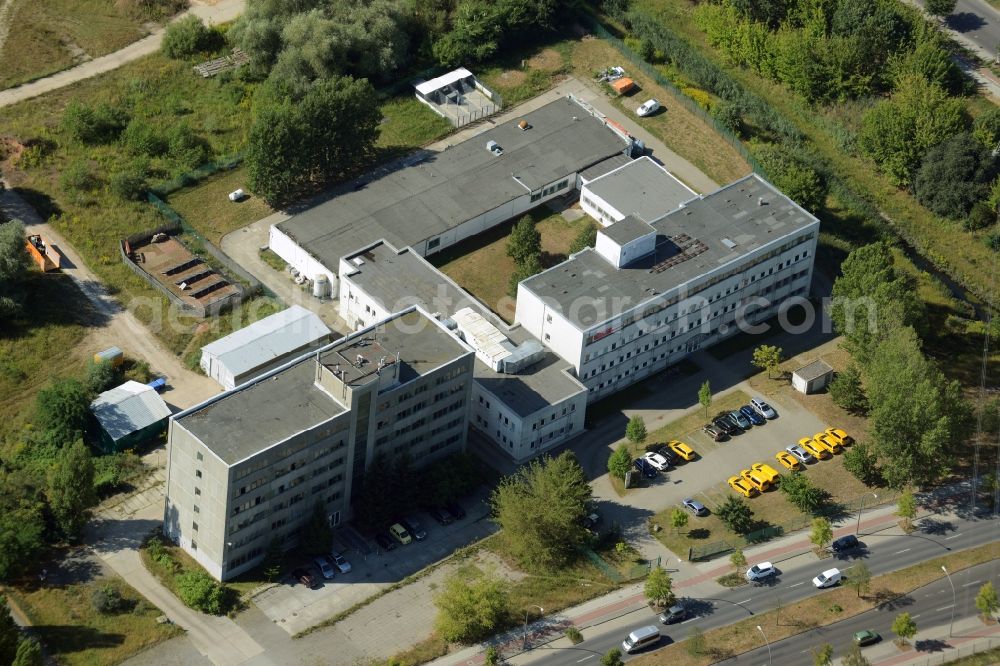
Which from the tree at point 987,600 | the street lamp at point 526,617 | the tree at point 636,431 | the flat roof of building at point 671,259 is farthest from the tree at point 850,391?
the street lamp at point 526,617

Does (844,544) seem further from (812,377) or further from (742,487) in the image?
(812,377)

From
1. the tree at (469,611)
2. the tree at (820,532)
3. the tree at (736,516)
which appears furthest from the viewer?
the tree at (736,516)

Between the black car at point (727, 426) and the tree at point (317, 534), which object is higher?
the black car at point (727, 426)

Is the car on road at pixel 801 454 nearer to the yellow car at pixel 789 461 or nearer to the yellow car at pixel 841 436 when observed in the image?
the yellow car at pixel 789 461

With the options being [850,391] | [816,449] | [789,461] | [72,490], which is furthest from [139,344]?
[850,391]

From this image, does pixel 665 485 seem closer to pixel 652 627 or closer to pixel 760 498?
pixel 760 498

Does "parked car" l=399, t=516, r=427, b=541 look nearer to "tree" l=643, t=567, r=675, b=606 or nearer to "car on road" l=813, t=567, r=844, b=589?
"tree" l=643, t=567, r=675, b=606
